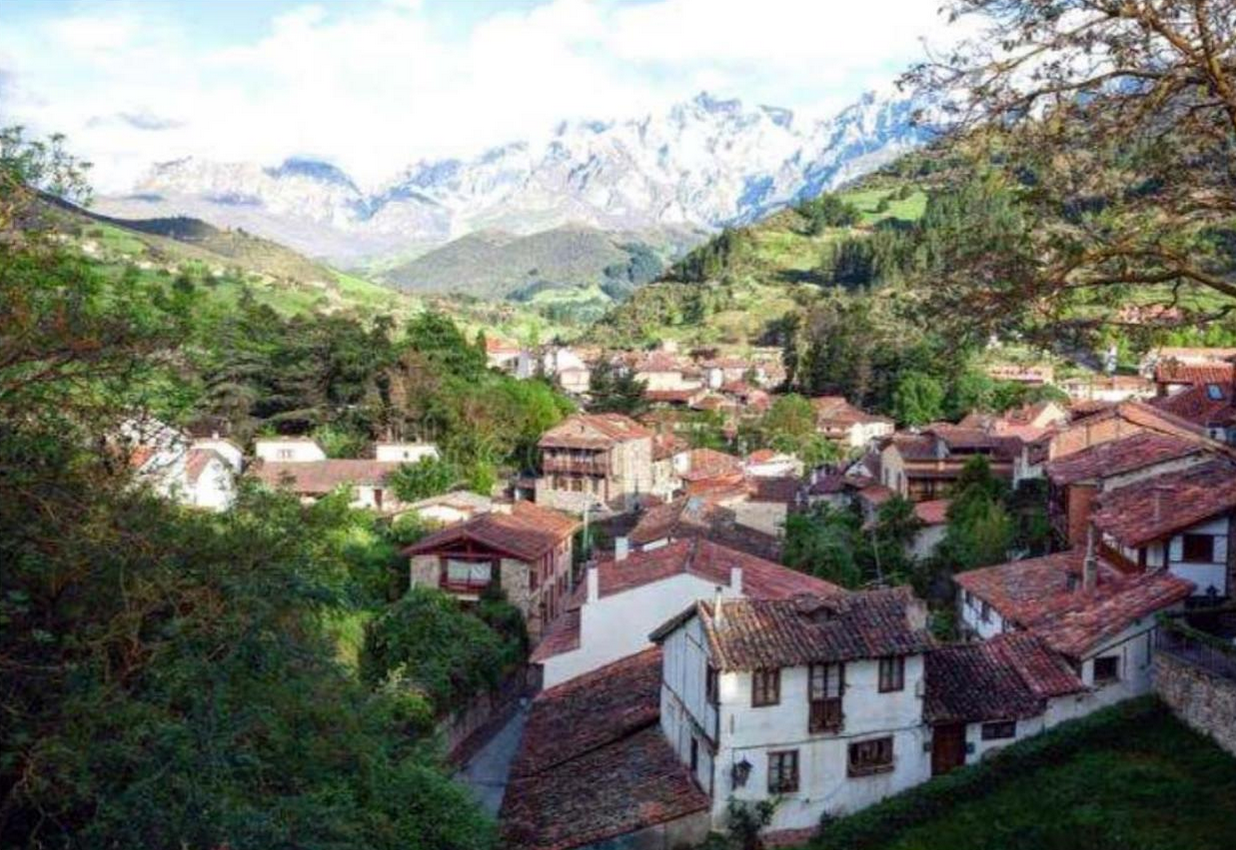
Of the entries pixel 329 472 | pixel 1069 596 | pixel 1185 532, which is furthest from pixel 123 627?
pixel 329 472

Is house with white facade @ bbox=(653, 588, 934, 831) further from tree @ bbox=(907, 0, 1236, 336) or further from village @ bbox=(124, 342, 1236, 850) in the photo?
tree @ bbox=(907, 0, 1236, 336)

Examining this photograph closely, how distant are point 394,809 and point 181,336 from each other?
6858 mm

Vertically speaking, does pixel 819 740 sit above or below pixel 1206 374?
below

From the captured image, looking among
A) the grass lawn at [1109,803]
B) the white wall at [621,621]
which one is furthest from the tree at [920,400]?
the grass lawn at [1109,803]

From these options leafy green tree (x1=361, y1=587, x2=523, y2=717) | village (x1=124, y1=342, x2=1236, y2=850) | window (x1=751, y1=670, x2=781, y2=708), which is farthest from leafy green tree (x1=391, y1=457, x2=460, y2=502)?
window (x1=751, y1=670, x2=781, y2=708)

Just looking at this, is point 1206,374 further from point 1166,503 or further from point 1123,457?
point 1166,503

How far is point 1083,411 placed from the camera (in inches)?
1711

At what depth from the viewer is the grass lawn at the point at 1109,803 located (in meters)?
16.7

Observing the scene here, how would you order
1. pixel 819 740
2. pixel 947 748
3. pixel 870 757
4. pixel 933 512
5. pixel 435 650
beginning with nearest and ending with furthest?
pixel 819 740 → pixel 870 757 → pixel 947 748 → pixel 435 650 → pixel 933 512

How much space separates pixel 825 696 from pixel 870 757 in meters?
1.46

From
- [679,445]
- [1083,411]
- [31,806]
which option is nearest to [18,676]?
[31,806]

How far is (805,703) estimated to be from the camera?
19281 mm

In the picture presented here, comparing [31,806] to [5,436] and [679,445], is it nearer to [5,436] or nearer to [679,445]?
[5,436]

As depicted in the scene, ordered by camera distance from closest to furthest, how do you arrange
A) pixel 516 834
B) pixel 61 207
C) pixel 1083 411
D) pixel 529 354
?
pixel 61 207, pixel 516 834, pixel 1083 411, pixel 529 354
